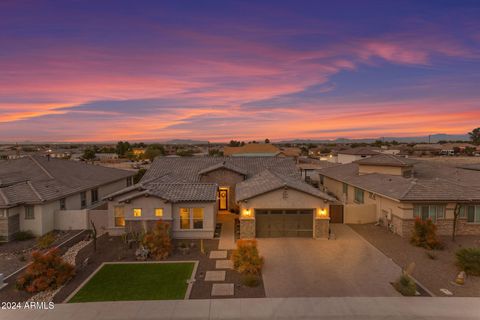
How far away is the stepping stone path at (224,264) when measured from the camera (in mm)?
15695

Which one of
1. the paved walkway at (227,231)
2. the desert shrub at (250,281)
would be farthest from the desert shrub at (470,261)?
the paved walkway at (227,231)

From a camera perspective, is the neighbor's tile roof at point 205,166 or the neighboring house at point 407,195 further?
the neighbor's tile roof at point 205,166

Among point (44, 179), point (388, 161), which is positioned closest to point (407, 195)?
point (388, 161)

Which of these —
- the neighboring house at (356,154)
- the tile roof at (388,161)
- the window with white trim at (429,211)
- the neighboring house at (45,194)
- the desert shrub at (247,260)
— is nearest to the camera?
the desert shrub at (247,260)

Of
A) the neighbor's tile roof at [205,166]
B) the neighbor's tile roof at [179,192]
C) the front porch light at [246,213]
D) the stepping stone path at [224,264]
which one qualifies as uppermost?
the neighbor's tile roof at [205,166]

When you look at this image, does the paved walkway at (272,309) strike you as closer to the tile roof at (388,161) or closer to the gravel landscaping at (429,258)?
the gravel landscaping at (429,258)

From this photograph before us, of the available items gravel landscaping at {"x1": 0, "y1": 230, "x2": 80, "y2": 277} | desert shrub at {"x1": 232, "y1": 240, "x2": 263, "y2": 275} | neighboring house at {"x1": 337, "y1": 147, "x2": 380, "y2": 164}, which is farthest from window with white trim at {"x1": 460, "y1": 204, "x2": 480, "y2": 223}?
neighboring house at {"x1": 337, "y1": 147, "x2": 380, "y2": 164}

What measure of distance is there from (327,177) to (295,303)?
1084 inches

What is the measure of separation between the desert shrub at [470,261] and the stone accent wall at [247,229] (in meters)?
11.8

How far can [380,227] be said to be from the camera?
2350 centimetres

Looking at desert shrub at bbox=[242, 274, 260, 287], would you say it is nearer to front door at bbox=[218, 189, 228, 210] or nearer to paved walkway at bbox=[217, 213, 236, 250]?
paved walkway at bbox=[217, 213, 236, 250]

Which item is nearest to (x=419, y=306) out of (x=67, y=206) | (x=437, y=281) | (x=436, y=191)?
(x=437, y=281)

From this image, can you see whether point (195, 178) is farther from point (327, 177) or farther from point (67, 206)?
point (327, 177)

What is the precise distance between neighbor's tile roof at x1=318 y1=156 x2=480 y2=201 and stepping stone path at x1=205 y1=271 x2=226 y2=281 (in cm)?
1370
